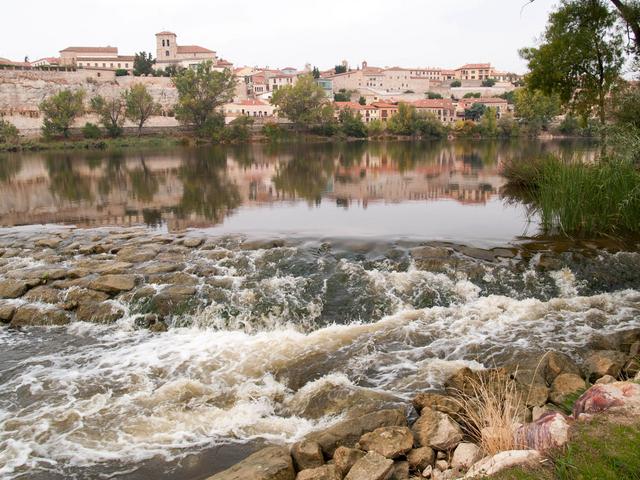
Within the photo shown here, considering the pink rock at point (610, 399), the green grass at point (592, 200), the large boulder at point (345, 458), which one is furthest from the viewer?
the green grass at point (592, 200)

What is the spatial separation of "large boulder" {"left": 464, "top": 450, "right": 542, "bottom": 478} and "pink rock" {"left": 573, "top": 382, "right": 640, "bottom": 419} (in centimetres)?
92

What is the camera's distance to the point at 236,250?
501 inches

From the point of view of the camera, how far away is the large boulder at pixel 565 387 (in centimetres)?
620

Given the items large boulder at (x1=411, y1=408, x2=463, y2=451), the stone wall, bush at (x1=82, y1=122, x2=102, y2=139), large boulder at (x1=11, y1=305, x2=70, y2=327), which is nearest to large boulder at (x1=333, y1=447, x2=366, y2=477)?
large boulder at (x1=411, y1=408, x2=463, y2=451)

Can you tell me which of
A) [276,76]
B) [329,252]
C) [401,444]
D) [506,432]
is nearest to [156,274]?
[329,252]

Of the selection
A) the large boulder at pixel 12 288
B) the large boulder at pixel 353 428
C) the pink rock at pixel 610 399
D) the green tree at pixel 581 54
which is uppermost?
the green tree at pixel 581 54

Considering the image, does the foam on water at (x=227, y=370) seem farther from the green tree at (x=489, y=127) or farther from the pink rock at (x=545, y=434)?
the green tree at (x=489, y=127)

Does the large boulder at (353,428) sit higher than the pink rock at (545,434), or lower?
lower

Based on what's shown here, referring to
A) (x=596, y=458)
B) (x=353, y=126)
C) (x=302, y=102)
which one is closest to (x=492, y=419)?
→ (x=596, y=458)

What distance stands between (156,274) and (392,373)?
5.98 meters

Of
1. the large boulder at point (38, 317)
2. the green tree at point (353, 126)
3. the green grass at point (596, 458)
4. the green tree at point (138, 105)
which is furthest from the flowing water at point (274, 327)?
the green tree at point (353, 126)

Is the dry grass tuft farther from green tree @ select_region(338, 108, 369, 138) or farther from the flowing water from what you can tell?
green tree @ select_region(338, 108, 369, 138)

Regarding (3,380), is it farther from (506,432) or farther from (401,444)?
(506,432)

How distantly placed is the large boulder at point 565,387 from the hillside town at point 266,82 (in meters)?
78.3
